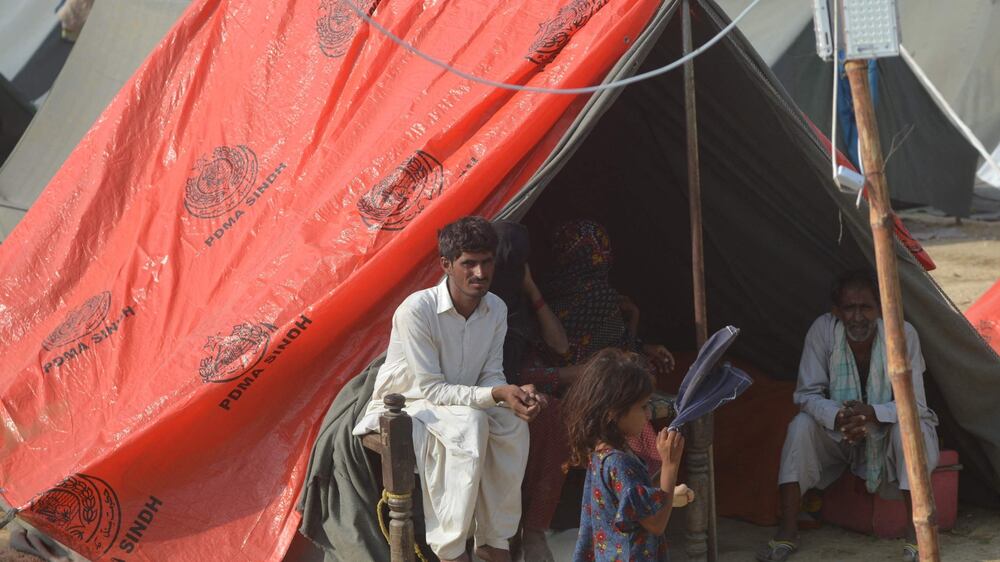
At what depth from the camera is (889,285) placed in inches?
126

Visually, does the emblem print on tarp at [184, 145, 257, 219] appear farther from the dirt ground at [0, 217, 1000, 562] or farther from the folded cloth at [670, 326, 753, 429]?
the folded cloth at [670, 326, 753, 429]

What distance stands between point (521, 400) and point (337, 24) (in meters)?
2.30

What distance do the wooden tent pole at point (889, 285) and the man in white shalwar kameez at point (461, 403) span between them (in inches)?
43.4

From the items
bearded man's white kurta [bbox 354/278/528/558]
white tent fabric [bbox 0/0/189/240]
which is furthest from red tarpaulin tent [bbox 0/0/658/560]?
white tent fabric [bbox 0/0/189/240]

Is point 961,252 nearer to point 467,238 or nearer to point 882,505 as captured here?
point 882,505

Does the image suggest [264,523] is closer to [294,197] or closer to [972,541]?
[294,197]

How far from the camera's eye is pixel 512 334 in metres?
4.27

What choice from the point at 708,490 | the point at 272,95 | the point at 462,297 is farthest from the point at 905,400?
the point at 272,95

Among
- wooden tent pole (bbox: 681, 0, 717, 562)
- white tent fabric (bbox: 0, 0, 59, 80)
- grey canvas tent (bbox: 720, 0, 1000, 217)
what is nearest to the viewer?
wooden tent pole (bbox: 681, 0, 717, 562)

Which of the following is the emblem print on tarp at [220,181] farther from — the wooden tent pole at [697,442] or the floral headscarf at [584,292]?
the wooden tent pole at [697,442]

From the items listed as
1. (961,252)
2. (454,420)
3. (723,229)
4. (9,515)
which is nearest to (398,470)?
(454,420)

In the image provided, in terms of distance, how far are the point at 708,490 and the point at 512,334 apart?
2.77ft

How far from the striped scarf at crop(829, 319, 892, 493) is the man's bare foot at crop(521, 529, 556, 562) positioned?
1.24m

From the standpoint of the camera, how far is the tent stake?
3.16 metres
